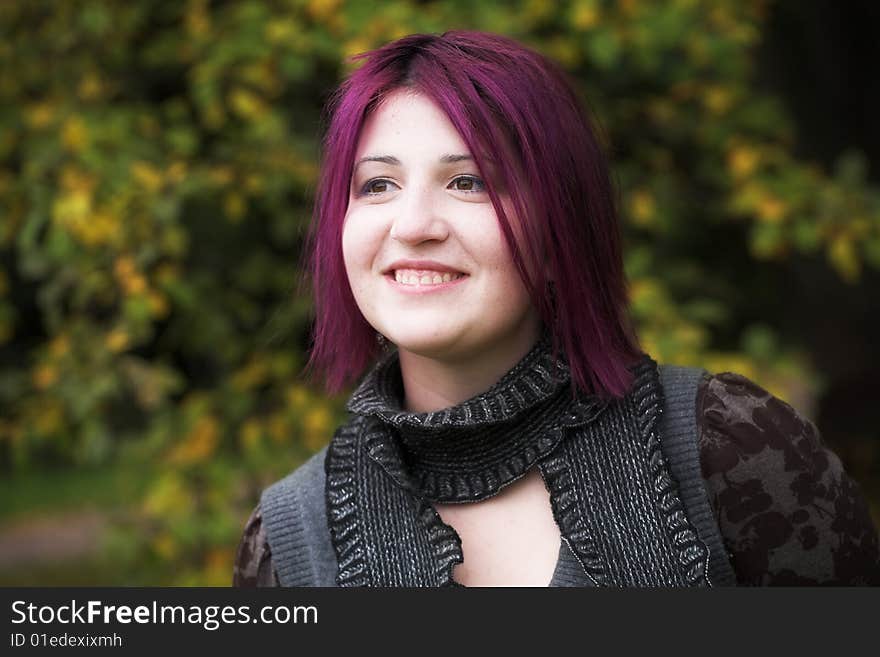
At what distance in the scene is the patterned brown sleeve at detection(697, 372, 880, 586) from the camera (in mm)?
1404

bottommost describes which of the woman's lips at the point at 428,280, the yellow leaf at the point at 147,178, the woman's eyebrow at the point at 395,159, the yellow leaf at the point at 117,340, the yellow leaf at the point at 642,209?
the woman's lips at the point at 428,280

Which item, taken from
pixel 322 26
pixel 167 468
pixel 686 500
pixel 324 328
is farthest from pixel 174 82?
pixel 686 500

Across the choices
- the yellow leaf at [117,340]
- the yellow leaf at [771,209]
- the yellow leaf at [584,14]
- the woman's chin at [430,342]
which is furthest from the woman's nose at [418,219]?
the yellow leaf at [771,209]

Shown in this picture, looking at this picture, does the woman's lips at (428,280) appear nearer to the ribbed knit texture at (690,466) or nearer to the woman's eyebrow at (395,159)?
the woman's eyebrow at (395,159)

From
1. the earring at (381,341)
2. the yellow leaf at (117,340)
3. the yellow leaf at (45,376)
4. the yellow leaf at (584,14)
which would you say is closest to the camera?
the earring at (381,341)

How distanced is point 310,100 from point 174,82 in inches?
19.0

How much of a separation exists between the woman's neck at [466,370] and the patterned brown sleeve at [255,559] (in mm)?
324

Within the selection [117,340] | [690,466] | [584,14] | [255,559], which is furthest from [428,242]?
[117,340]

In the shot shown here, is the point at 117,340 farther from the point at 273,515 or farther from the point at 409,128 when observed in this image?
the point at 409,128

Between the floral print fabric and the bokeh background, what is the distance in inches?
45.9

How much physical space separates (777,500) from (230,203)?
1.92 m

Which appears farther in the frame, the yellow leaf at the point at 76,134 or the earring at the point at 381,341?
the yellow leaf at the point at 76,134

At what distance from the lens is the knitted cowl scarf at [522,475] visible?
139cm

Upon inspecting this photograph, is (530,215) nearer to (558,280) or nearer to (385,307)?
(558,280)
